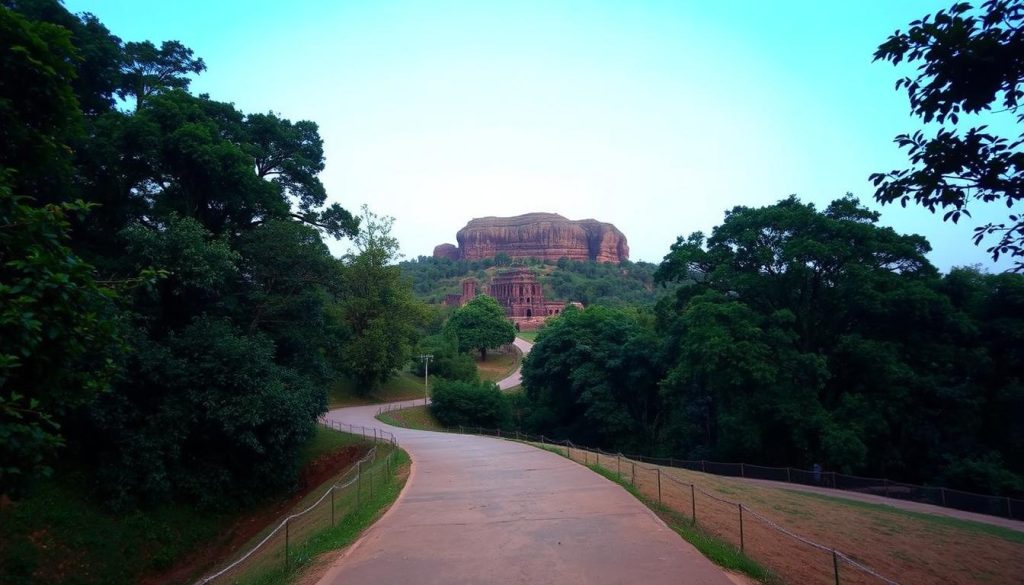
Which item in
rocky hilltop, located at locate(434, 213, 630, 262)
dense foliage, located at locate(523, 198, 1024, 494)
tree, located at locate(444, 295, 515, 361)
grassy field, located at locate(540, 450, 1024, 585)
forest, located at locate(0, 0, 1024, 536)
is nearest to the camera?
grassy field, located at locate(540, 450, 1024, 585)

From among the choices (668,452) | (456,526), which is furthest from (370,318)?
(456,526)

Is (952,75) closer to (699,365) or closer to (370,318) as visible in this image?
(699,365)

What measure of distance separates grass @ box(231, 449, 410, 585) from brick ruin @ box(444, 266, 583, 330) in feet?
278

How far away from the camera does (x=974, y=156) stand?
6.17 meters

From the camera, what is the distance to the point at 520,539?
8.20 meters

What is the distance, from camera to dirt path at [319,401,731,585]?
6773mm

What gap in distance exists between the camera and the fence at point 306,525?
906cm

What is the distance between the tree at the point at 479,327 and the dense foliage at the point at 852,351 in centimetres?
3415

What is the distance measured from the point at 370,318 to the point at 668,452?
69.5ft

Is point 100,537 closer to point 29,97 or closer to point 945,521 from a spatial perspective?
point 29,97

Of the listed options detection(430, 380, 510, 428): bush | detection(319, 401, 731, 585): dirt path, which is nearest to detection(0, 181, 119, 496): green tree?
detection(319, 401, 731, 585): dirt path

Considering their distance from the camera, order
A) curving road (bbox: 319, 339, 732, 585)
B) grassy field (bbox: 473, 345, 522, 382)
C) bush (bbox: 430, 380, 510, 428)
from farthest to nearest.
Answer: grassy field (bbox: 473, 345, 522, 382), bush (bbox: 430, 380, 510, 428), curving road (bbox: 319, 339, 732, 585)

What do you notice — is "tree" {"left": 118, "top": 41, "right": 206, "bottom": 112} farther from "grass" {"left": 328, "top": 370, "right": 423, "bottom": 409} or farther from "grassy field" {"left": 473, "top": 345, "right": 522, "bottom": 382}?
"grassy field" {"left": 473, "top": 345, "right": 522, "bottom": 382}

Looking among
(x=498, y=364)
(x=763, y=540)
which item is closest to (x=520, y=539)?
(x=763, y=540)
